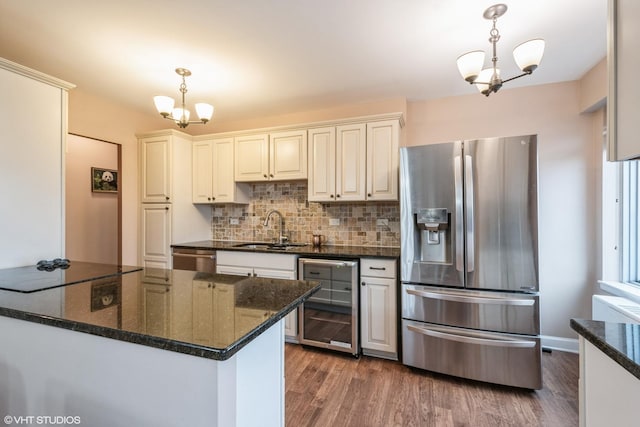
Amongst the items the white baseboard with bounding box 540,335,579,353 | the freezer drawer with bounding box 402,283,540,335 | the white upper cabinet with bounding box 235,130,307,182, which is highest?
the white upper cabinet with bounding box 235,130,307,182

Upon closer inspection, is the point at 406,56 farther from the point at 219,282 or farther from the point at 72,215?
the point at 72,215

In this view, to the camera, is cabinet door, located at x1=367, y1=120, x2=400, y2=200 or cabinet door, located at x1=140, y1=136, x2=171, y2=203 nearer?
cabinet door, located at x1=367, y1=120, x2=400, y2=200

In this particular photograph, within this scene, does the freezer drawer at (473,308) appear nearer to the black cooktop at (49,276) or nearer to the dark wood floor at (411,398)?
the dark wood floor at (411,398)

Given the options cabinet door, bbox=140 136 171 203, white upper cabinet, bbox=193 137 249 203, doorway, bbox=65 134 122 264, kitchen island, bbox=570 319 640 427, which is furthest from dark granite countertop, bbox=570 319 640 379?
doorway, bbox=65 134 122 264

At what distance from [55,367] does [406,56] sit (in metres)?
2.65

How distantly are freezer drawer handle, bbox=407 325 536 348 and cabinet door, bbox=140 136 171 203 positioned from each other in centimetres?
296

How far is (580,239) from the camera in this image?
8.22ft

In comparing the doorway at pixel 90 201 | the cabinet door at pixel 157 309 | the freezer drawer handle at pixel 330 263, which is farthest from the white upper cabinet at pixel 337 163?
the doorway at pixel 90 201

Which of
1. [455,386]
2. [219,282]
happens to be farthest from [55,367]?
[455,386]

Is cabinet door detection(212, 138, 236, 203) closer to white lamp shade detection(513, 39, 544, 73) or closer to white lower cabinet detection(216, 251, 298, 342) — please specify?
white lower cabinet detection(216, 251, 298, 342)

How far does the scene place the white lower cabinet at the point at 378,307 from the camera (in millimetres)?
2391

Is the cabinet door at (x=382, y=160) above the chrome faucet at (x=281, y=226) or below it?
above

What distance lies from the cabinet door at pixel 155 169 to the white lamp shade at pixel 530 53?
10.8 ft

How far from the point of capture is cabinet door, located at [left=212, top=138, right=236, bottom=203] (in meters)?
3.30
